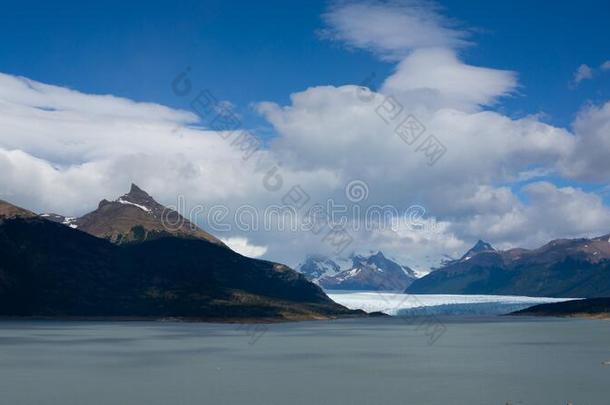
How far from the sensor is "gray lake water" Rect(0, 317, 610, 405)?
7012 cm

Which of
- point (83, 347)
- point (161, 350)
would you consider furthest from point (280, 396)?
point (83, 347)

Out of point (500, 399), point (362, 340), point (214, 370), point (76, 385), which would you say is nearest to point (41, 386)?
point (76, 385)

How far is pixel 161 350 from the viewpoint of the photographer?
130125 millimetres

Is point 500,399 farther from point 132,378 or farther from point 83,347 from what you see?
point 83,347

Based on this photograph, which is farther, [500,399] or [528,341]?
[528,341]

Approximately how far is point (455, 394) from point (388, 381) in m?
12.8

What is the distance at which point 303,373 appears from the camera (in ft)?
304

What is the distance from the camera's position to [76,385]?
258 feet

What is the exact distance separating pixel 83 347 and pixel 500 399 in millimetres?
95092

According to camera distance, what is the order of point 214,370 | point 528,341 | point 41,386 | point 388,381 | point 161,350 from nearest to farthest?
point 41,386 → point 388,381 → point 214,370 → point 161,350 → point 528,341

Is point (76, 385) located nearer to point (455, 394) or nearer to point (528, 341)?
point (455, 394)

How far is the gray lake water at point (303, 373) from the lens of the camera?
7012 cm

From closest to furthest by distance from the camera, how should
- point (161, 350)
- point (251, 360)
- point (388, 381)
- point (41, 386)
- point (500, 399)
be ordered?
point (500, 399) < point (41, 386) < point (388, 381) < point (251, 360) < point (161, 350)

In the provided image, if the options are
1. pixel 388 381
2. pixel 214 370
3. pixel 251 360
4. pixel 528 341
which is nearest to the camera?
pixel 388 381
